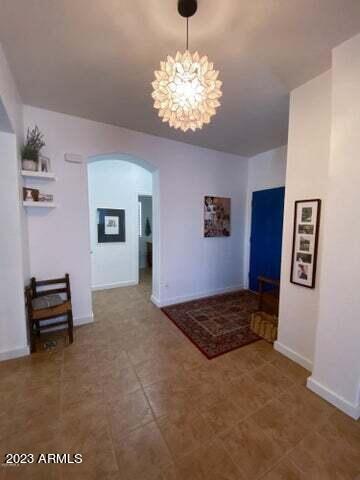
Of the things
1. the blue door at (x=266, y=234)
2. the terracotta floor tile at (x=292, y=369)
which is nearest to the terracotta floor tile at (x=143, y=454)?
the terracotta floor tile at (x=292, y=369)

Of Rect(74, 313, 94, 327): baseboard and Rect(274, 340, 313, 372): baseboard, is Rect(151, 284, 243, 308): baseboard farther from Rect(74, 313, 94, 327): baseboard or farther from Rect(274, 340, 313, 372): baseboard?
Rect(274, 340, 313, 372): baseboard

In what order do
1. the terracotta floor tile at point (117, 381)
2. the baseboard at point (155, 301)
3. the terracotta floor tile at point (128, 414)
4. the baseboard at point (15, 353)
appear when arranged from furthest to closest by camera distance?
the baseboard at point (155, 301) < the baseboard at point (15, 353) < the terracotta floor tile at point (117, 381) < the terracotta floor tile at point (128, 414)

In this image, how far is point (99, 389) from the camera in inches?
68.5

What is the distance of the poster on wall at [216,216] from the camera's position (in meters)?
3.79

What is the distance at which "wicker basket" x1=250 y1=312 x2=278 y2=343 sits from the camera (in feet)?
8.03

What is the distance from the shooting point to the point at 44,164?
7.87 feet

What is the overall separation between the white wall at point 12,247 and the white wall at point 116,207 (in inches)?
79.2

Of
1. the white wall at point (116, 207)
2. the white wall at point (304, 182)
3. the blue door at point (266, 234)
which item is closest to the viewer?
the white wall at point (304, 182)

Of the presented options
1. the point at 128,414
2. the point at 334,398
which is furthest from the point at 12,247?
the point at 334,398

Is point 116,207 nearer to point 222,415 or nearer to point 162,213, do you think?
point 162,213

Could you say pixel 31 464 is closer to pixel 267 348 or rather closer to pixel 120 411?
pixel 120 411

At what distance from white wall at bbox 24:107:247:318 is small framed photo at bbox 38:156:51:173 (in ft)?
0.36

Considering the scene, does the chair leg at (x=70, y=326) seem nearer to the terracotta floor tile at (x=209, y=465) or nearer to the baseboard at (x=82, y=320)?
the baseboard at (x=82, y=320)

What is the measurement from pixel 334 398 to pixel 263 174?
343 cm
